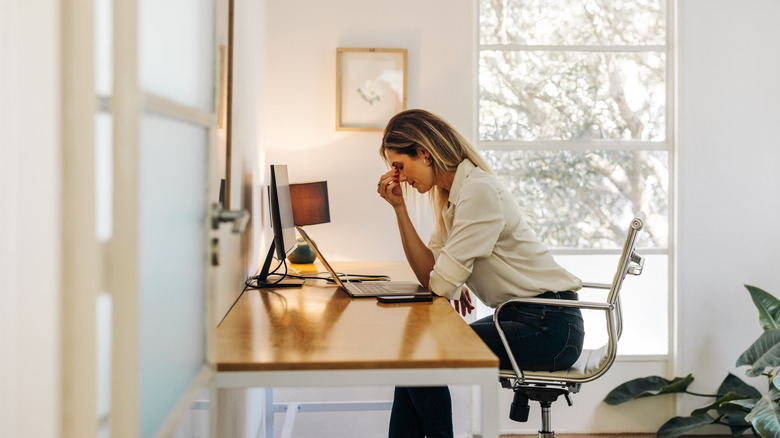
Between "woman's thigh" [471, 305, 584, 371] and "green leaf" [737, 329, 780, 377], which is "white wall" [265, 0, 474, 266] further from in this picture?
"green leaf" [737, 329, 780, 377]

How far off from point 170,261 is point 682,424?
2.97m

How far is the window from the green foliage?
19cm

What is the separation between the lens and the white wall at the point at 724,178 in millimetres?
3457

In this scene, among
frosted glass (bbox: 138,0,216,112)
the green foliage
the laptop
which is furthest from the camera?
the green foliage

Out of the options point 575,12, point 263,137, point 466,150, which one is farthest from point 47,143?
point 575,12

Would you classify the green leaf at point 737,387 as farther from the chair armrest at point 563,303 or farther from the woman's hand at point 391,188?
the woman's hand at point 391,188

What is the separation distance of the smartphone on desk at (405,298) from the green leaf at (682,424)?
184 cm

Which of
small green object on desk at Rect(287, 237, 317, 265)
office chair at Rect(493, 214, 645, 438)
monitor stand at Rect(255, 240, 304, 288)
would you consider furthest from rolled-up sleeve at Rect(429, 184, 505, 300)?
small green object on desk at Rect(287, 237, 317, 265)

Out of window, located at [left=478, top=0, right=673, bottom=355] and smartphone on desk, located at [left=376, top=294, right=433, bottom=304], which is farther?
window, located at [left=478, top=0, right=673, bottom=355]

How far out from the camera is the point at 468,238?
7.09ft

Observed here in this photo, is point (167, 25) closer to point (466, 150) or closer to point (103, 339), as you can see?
point (103, 339)

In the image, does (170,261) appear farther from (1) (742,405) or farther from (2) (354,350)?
(1) (742,405)

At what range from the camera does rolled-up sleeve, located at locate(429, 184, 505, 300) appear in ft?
7.04

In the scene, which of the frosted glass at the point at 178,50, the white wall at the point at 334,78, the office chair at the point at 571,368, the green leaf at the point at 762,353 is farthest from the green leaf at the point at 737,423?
the frosted glass at the point at 178,50
